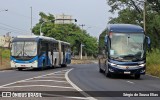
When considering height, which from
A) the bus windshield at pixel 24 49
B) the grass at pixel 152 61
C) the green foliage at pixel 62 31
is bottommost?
the grass at pixel 152 61

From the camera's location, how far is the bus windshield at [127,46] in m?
30.4

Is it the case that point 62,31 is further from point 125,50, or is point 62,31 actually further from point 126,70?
point 126,70

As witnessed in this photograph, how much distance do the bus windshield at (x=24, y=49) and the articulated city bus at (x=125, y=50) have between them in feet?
41.1

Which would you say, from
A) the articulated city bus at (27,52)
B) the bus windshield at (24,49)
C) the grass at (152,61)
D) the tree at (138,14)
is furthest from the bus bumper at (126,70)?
the tree at (138,14)

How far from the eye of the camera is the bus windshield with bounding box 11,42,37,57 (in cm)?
4234

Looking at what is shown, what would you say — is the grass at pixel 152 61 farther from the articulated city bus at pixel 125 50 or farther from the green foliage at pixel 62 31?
the green foliage at pixel 62 31

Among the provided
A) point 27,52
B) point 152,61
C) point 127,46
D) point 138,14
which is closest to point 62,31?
point 138,14

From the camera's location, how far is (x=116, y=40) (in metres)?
30.9

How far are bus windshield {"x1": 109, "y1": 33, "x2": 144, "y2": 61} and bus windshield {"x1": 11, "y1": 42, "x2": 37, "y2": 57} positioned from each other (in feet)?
43.4

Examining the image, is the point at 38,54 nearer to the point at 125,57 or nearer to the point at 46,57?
the point at 46,57

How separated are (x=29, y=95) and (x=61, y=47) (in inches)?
1478

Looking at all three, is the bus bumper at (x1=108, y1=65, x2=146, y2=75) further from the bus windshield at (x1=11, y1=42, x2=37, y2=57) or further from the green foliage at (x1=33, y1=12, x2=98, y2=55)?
the green foliage at (x1=33, y1=12, x2=98, y2=55)

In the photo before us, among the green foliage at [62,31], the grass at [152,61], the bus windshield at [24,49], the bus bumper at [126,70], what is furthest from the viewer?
the green foliage at [62,31]

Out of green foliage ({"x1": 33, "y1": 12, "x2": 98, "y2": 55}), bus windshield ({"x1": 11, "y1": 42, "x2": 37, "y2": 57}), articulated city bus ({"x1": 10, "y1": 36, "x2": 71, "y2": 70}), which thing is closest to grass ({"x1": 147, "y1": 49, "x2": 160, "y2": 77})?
articulated city bus ({"x1": 10, "y1": 36, "x2": 71, "y2": 70})
